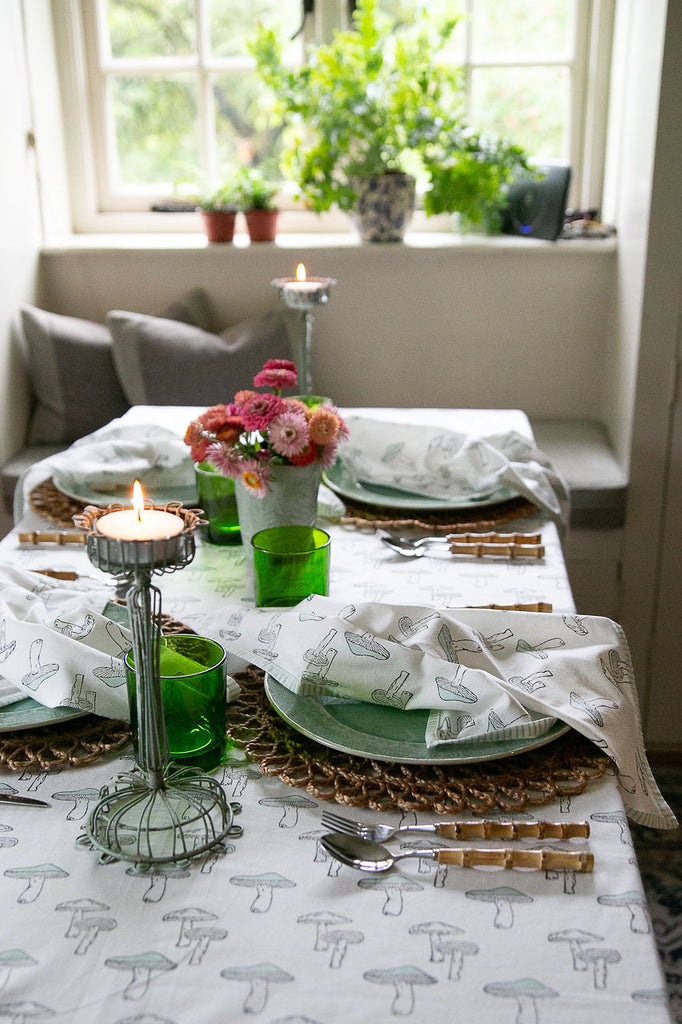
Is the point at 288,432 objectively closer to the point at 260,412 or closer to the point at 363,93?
the point at 260,412

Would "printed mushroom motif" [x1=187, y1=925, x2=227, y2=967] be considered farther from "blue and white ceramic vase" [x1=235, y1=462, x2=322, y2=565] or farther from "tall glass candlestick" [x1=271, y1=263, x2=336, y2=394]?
"tall glass candlestick" [x1=271, y1=263, x2=336, y2=394]

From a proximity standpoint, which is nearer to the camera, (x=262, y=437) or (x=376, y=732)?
(x=376, y=732)

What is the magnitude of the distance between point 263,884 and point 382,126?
2.12 m

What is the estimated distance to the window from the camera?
268 centimetres

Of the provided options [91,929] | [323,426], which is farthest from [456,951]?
[323,426]

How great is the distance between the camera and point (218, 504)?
4.41 ft

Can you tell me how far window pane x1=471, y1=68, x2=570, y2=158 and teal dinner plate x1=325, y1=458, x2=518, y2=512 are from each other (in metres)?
1.55

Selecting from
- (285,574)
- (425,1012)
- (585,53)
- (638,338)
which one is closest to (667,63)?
(638,338)

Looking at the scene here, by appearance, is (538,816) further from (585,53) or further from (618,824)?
(585,53)

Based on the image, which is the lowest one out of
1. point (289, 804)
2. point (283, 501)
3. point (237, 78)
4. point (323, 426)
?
point (289, 804)

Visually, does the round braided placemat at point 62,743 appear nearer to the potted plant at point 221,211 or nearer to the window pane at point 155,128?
the potted plant at point 221,211

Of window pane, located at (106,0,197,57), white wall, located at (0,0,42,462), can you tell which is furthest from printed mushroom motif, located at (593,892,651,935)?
window pane, located at (106,0,197,57)

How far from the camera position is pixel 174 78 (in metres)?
2.79

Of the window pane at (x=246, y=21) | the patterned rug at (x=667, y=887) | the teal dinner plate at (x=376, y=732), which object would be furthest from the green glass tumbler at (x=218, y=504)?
the window pane at (x=246, y=21)
